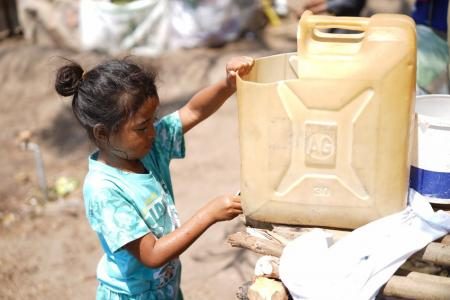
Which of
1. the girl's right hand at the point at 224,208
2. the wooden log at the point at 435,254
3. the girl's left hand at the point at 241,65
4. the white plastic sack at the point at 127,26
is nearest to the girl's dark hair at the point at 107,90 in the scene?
the girl's left hand at the point at 241,65

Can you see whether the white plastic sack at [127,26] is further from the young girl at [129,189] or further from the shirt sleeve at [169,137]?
the young girl at [129,189]

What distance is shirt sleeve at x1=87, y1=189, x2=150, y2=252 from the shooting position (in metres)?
1.94

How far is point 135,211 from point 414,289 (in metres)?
0.85

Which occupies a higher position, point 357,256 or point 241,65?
point 241,65

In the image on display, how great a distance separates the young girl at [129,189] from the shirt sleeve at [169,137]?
102 millimetres

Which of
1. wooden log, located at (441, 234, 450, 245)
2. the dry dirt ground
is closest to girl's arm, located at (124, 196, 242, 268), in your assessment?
wooden log, located at (441, 234, 450, 245)

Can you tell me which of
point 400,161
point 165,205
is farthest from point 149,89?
point 400,161

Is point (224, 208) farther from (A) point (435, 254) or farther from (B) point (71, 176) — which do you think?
(B) point (71, 176)

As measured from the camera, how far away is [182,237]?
1.91 meters

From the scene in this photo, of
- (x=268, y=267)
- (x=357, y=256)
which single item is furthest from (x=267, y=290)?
(x=357, y=256)

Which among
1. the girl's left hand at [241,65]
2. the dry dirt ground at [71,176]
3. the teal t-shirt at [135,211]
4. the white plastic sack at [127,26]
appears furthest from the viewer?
the white plastic sack at [127,26]

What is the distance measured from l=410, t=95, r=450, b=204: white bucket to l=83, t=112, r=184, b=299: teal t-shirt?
0.80 m

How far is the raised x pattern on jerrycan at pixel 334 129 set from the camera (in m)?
1.58

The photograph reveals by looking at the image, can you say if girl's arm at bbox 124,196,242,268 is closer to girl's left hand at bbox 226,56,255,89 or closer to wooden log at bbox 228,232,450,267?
wooden log at bbox 228,232,450,267
